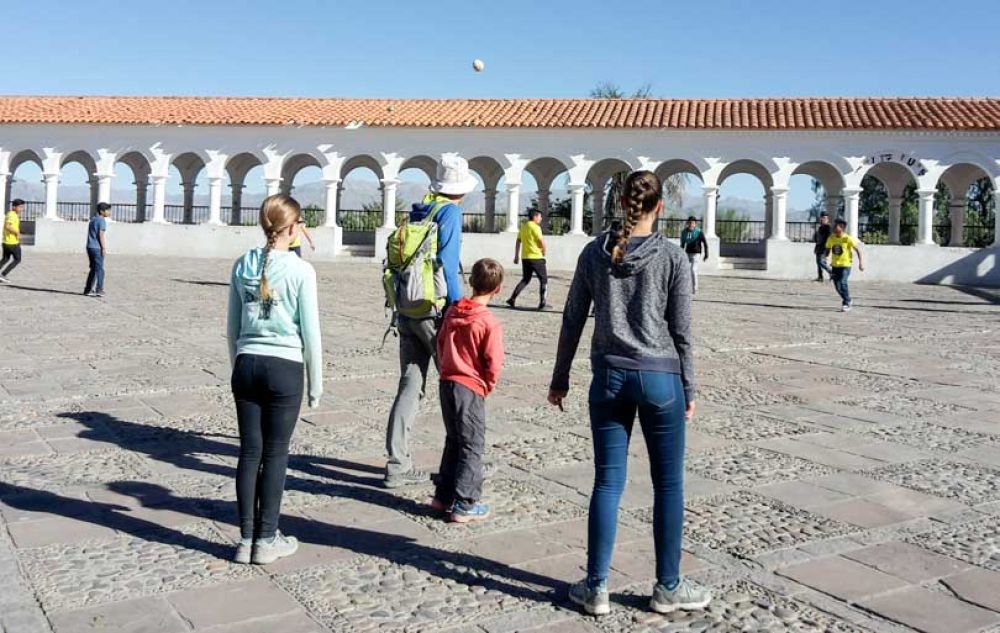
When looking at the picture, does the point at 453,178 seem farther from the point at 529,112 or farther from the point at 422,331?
the point at 529,112

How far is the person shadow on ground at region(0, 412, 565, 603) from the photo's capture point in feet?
13.0

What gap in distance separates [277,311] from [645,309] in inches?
61.0

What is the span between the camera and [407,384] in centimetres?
530

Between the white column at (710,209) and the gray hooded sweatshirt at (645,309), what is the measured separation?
2447 cm

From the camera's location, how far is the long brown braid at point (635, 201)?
11.5ft

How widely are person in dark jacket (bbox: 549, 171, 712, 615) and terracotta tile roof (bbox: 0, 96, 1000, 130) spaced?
969 inches

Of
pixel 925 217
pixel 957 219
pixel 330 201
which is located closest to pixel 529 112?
pixel 330 201

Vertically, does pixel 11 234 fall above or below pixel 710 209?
below

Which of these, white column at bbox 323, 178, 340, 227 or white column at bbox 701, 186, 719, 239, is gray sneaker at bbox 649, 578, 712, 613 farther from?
white column at bbox 323, 178, 340, 227

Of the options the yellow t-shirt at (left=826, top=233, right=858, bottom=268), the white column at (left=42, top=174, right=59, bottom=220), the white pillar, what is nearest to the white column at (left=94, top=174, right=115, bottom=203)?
the white column at (left=42, top=174, right=59, bottom=220)

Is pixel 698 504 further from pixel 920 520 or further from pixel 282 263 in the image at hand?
pixel 282 263

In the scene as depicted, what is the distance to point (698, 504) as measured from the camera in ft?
16.5

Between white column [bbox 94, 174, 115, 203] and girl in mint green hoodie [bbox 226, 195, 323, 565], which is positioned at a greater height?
white column [bbox 94, 174, 115, 203]

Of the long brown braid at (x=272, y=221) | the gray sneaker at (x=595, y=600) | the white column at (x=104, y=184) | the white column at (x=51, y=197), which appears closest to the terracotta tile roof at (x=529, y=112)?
the white column at (x=104, y=184)
